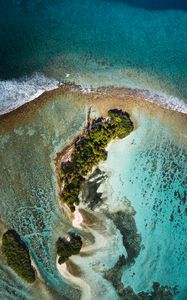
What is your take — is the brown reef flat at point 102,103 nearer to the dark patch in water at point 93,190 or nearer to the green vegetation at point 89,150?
the green vegetation at point 89,150

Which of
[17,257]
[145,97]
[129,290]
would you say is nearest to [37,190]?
[17,257]

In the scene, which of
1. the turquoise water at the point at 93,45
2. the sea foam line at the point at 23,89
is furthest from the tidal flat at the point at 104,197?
the turquoise water at the point at 93,45

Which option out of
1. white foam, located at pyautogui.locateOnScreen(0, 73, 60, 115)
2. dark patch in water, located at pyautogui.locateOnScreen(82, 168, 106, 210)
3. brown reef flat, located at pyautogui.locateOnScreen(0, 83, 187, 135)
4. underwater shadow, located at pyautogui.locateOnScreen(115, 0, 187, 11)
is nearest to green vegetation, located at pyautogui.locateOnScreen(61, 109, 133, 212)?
dark patch in water, located at pyautogui.locateOnScreen(82, 168, 106, 210)

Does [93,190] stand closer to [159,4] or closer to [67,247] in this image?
[67,247]

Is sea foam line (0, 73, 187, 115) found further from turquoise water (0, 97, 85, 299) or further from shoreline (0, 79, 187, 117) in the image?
turquoise water (0, 97, 85, 299)

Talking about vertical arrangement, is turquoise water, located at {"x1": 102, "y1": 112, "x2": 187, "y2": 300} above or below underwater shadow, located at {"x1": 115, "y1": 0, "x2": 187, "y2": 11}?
below

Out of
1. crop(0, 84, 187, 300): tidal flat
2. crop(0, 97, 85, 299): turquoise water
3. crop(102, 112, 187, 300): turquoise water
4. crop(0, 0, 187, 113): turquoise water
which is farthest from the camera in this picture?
crop(102, 112, 187, 300): turquoise water
